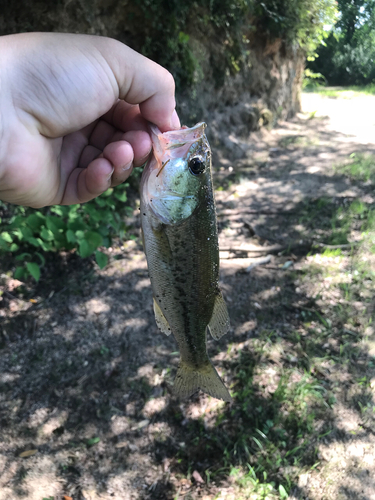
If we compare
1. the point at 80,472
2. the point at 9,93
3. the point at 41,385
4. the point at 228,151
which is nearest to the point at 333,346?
the point at 80,472

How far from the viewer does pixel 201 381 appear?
221 centimetres

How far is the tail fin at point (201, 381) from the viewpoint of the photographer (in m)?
2.18

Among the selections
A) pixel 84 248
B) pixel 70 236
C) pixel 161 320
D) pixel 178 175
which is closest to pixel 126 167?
pixel 178 175

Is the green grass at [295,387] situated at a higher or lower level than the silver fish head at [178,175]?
lower

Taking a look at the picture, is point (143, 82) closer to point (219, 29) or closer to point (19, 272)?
point (19, 272)

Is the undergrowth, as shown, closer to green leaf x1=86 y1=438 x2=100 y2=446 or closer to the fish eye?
green leaf x1=86 y1=438 x2=100 y2=446

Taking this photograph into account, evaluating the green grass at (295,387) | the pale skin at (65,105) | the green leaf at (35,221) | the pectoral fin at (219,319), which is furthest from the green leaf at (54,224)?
the pectoral fin at (219,319)

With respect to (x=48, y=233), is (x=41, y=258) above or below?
below

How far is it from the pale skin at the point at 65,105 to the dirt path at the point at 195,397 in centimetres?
218

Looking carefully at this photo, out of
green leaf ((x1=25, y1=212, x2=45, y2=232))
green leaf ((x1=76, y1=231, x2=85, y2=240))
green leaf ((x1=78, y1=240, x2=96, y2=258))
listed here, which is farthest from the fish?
green leaf ((x1=25, y1=212, x2=45, y2=232))

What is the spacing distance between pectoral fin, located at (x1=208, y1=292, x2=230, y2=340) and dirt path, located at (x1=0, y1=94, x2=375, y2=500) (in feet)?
4.98

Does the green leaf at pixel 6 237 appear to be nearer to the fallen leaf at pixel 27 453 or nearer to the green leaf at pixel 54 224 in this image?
the green leaf at pixel 54 224

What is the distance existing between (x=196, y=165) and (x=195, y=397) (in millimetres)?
2524

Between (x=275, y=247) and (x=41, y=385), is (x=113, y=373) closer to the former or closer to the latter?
(x=41, y=385)
